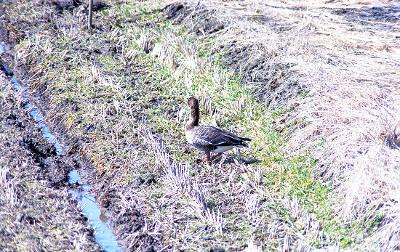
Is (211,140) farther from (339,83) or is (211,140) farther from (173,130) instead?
(339,83)

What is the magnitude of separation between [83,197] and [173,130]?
205 cm

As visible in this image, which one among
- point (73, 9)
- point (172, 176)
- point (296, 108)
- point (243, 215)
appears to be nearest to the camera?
point (243, 215)

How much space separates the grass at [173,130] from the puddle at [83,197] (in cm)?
20

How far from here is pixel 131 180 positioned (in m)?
10.5

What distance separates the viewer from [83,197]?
35.4ft

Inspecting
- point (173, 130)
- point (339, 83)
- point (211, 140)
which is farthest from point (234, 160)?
point (339, 83)

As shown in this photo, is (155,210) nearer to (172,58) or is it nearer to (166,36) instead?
(172,58)

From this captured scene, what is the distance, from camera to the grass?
9375 millimetres

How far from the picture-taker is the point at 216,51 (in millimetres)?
15031

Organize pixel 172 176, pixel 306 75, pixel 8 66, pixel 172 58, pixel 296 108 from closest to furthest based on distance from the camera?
pixel 172 176 → pixel 296 108 → pixel 306 75 → pixel 172 58 → pixel 8 66

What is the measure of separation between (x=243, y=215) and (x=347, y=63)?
484cm

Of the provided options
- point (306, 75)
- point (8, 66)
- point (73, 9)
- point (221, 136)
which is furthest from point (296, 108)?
point (73, 9)

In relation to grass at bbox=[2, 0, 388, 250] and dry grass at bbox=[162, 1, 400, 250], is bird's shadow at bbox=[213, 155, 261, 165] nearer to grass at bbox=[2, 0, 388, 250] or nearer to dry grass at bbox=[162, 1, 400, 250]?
grass at bbox=[2, 0, 388, 250]

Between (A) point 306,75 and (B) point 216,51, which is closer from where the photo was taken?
(A) point 306,75
